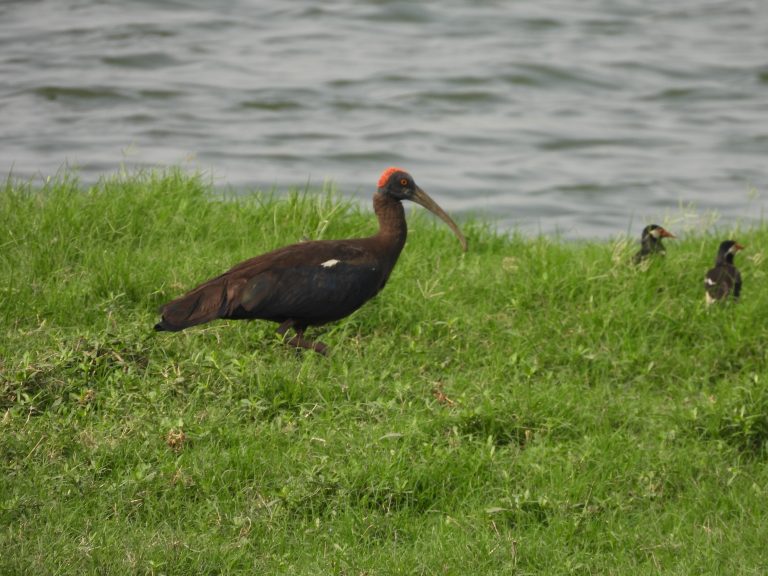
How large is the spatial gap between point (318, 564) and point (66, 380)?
6.72 feet

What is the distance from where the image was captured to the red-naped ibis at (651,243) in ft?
Answer: 30.8

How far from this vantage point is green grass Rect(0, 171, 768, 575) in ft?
19.6

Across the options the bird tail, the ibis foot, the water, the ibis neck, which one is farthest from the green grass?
the water

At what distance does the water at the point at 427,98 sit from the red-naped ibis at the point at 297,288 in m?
4.24

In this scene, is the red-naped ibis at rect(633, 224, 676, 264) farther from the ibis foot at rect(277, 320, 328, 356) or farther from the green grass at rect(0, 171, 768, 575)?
the ibis foot at rect(277, 320, 328, 356)

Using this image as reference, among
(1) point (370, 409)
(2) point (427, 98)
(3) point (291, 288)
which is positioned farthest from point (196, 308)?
(2) point (427, 98)

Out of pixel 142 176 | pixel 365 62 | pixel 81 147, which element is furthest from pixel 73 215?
pixel 365 62

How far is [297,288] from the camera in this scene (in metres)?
7.66

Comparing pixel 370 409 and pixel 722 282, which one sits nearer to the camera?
pixel 370 409

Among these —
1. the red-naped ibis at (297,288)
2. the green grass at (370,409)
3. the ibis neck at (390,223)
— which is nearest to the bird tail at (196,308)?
the red-naped ibis at (297,288)

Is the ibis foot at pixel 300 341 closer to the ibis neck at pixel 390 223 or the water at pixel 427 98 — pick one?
the ibis neck at pixel 390 223

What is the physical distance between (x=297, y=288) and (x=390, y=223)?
929 mm

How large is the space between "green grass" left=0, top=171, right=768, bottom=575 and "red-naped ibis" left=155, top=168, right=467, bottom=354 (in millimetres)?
257

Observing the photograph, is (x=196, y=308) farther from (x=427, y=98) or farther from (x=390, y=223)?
(x=427, y=98)
